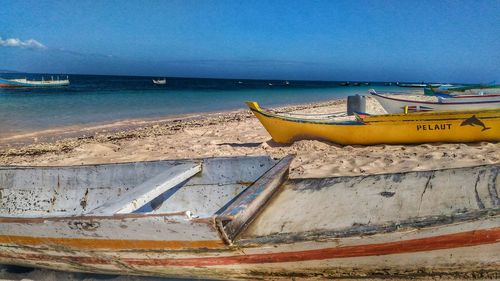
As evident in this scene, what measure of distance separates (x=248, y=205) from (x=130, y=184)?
7.16ft

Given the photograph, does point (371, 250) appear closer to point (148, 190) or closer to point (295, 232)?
point (295, 232)

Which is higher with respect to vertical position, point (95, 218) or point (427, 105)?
point (427, 105)

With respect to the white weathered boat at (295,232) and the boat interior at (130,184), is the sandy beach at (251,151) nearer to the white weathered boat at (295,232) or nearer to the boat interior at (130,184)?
the boat interior at (130,184)

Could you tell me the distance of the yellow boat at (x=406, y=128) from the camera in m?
6.50

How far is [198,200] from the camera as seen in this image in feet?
13.0

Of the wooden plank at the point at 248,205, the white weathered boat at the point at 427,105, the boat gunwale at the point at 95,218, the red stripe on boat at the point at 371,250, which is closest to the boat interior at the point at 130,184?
the wooden plank at the point at 248,205

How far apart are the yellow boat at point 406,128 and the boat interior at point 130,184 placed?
12.3ft

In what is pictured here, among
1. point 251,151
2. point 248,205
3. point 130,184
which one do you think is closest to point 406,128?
point 251,151

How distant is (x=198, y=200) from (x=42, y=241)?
1582mm

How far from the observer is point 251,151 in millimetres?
7496

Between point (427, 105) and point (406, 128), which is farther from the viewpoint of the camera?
point (427, 105)

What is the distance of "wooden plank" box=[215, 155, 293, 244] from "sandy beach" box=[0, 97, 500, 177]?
1940 millimetres

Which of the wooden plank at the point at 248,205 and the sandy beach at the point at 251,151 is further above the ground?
the wooden plank at the point at 248,205

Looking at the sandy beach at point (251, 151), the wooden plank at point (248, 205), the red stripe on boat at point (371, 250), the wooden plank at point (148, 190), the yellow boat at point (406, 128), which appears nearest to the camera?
the red stripe on boat at point (371, 250)
